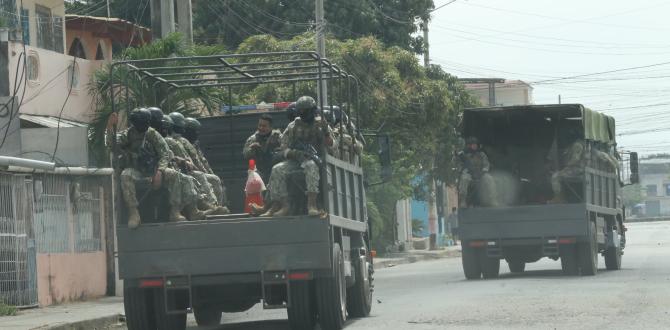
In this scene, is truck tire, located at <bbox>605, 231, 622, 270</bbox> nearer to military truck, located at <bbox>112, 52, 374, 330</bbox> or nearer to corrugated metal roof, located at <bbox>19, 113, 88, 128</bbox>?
corrugated metal roof, located at <bbox>19, 113, 88, 128</bbox>

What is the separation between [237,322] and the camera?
16.7 m

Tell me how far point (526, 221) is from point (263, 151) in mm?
8726

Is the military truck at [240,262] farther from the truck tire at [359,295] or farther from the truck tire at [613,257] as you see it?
the truck tire at [613,257]

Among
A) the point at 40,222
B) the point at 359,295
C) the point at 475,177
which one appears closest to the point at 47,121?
the point at 40,222

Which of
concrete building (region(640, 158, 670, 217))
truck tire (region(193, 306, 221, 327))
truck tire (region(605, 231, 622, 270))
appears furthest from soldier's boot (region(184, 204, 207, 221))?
concrete building (region(640, 158, 670, 217))

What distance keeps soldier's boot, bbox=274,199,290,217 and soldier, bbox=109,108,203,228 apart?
843mm

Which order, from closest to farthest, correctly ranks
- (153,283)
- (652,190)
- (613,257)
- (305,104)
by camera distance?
(153,283)
(305,104)
(613,257)
(652,190)

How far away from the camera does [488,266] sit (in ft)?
76.8

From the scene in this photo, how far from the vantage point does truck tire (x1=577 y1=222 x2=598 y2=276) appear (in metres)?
22.6

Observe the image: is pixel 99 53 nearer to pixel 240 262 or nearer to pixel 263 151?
pixel 263 151

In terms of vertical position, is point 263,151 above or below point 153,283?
Answer: above

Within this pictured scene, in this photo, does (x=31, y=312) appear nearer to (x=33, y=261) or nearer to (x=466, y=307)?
(x=33, y=261)

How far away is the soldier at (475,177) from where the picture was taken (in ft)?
75.3

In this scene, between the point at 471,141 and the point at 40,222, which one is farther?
the point at 471,141
